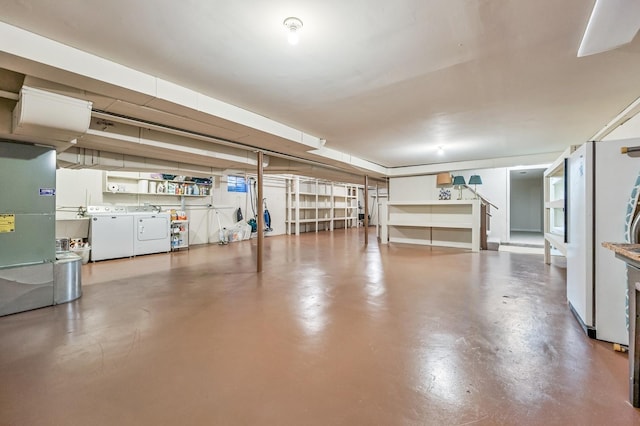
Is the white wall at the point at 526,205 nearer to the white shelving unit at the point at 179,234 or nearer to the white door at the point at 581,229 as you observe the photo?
the white door at the point at 581,229

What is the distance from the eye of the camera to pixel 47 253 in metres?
3.24

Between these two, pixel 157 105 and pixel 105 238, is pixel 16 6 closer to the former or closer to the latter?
pixel 157 105

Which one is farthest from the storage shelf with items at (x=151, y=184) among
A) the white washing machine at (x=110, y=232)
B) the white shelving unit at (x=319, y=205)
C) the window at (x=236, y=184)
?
the white shelving unit at (x=319, y=205)

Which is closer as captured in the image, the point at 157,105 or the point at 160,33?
the point at 160,33

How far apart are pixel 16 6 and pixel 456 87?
12.4ft

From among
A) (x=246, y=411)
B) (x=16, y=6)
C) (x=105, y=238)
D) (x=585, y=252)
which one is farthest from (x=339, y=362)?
(x=105, y=238)

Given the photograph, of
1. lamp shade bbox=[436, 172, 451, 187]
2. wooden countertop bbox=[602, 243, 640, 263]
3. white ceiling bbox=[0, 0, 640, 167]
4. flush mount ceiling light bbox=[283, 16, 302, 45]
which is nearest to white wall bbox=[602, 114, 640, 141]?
white ceiling bbox=[0, 0, 640, 167]

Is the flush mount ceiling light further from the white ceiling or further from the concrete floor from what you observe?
the concrete floor

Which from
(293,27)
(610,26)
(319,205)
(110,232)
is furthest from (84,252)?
(319,205)

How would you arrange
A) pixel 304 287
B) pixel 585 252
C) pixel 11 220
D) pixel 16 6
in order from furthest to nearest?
pixel 304 287
pixel 11 220
pixel 585 252
pixel 16 6

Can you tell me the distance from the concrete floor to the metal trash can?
0.18m

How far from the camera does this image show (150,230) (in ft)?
21.3

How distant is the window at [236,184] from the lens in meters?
9.47

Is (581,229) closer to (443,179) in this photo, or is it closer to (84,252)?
(443,179)
